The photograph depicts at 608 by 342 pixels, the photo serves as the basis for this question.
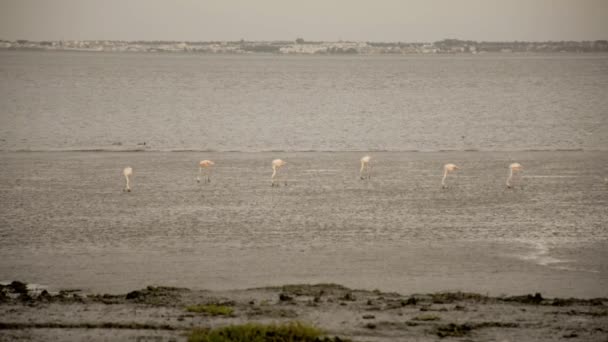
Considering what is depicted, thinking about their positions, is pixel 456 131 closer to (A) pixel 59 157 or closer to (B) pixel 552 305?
(A) pixel 59 157

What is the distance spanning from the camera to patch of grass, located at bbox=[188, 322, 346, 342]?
12.1 metres

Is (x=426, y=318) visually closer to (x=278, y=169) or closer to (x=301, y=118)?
(x=278, y=169)

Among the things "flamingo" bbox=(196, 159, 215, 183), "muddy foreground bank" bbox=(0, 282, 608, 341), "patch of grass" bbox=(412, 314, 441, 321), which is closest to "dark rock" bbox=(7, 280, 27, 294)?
"muddy foreground bank" bbox=(0, 282, 608, 341)

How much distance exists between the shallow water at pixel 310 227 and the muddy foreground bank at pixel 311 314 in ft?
4.75

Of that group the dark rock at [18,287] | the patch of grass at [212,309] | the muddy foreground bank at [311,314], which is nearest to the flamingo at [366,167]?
Result: the muddy foreground bank at [311,314]

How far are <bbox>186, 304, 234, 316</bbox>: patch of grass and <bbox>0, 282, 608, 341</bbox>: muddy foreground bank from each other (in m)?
0.02

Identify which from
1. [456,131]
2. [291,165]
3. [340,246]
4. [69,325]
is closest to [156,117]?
[456,131]

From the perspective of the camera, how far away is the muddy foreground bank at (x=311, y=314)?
1305 centimetres

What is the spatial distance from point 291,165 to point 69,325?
68.0ft

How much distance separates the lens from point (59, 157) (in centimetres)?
3641

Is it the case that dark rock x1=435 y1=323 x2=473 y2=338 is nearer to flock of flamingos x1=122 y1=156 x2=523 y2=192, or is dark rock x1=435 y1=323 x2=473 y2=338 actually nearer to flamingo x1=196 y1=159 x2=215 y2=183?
flock of flamingos x1=122 y1=156 x2=523 y2=192

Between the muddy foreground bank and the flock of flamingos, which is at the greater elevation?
the flock of flamingos

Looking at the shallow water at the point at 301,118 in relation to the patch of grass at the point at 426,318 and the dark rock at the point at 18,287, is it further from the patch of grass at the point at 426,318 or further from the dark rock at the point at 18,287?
the patch of grass at the point at 426,318

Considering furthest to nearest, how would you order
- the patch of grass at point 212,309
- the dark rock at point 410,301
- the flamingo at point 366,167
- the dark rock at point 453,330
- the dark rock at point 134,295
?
the flamingo at point 366,167 → the dark rock at point 134,295 → the dark rock at point 410,301 → the patch of grass at point 212,309 → the dark rock at point 453,330
